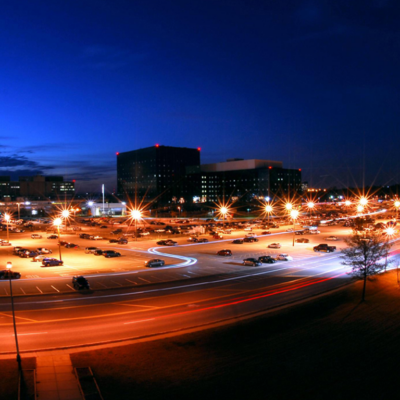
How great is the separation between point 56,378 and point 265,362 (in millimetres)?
8154

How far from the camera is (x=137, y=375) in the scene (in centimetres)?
1407

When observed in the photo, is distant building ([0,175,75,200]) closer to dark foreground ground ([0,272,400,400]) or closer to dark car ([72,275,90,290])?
dark car ([72,275,90,290])

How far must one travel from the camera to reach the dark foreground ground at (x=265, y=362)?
42.6 feet

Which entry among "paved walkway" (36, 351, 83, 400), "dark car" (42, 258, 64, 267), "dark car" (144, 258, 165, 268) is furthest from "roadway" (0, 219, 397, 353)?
Result: "paved walkway" (36, 351, 83, 400)

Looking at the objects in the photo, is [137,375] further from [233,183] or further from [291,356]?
[233,183]

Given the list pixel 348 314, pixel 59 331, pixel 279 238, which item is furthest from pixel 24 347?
pixel 279 238

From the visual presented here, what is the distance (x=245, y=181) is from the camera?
172875mm

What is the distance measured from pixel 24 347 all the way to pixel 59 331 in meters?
2.24

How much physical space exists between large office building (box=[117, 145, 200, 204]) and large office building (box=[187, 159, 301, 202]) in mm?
7593

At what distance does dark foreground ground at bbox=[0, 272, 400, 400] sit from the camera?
13.0 meters

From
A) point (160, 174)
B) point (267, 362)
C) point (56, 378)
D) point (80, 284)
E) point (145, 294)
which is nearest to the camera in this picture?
point (56, 378)

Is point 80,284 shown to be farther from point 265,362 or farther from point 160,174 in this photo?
point 160,174

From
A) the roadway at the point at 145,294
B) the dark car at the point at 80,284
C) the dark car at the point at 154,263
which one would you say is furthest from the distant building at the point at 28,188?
the dark car at the point at 80,284

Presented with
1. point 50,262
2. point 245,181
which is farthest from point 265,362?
point 245,181
